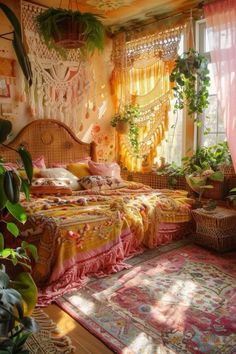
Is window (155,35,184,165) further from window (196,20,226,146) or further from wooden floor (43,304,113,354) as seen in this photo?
wooden floor (43,304,113,354)

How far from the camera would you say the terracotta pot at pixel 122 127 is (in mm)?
4416

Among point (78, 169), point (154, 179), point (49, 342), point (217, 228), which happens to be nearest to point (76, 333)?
point (49, 342)

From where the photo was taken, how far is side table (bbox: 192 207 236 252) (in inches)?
124

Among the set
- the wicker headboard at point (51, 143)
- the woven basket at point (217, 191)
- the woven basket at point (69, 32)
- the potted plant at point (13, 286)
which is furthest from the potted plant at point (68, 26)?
the woven basket at point (217, 191)

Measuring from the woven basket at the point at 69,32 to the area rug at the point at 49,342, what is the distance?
85.0 inches

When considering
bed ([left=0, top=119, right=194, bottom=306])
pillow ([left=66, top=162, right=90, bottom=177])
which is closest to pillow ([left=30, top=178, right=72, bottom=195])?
bed ([left=0, top=119, right=194, bottom=306])

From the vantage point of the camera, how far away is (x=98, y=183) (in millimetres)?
3688

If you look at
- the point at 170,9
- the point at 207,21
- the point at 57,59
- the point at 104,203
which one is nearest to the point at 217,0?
the point at 207,21

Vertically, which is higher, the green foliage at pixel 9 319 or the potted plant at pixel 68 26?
the potted plant at pixel 68 26

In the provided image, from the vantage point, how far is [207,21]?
3.47 m

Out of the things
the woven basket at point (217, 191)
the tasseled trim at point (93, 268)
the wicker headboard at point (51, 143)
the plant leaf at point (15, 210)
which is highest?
the wicker headboard at point (51, 143)

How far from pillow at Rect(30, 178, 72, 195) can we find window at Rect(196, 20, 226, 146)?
1772mm

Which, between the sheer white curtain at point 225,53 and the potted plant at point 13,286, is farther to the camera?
the sheer white curtain at point 225,53

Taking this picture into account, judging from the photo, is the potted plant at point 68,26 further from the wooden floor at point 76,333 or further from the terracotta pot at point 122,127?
the wooden floor at point 76,333
